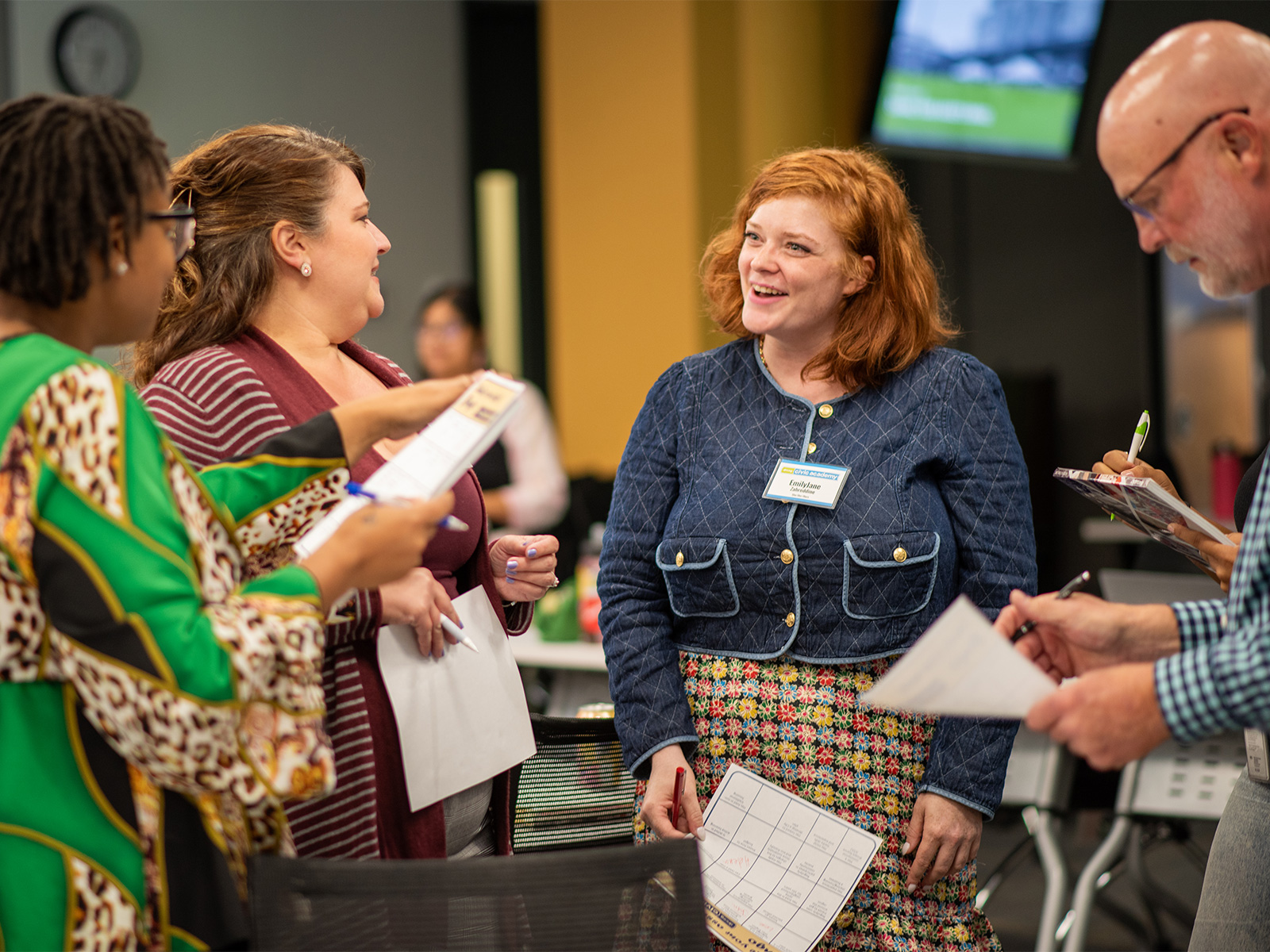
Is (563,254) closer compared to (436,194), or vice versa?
(563,254)

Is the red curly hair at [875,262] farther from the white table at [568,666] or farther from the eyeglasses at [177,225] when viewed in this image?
the white table at [568,666]

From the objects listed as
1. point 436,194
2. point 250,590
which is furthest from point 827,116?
point 250,590

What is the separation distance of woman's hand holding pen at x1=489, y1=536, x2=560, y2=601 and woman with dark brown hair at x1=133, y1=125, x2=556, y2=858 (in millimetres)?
11

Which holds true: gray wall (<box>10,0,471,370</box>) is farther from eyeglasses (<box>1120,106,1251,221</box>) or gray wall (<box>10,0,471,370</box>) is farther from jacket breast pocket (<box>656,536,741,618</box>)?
eyeglasses (<box>1120,106,1251,221</box>)

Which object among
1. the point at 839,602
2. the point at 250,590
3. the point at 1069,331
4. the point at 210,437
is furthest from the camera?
the point at 1069,331

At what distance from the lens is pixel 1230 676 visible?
1.19 m

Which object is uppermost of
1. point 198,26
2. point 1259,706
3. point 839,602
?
point 198,26

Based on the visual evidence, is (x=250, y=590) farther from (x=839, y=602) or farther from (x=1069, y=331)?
(x=1069, y=331)

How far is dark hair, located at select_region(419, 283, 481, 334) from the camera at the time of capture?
15.4 feet

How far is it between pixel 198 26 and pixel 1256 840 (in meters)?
6.37

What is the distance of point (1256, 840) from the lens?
1626mm

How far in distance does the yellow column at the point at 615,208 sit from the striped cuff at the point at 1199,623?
4519mm

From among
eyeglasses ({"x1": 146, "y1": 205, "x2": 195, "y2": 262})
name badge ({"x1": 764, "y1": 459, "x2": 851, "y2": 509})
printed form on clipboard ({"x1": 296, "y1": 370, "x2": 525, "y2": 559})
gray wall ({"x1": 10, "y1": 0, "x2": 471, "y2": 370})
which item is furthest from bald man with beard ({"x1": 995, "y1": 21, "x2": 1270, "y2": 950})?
gray wall ({"x1": 10, "y1": 0, "x2": 471, "y2": 370})

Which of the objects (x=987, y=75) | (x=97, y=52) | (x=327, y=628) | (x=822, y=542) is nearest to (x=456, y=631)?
(x=327, y=628)
